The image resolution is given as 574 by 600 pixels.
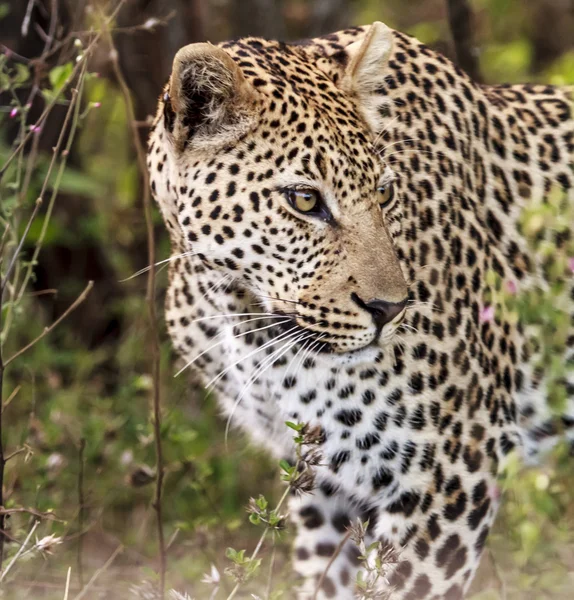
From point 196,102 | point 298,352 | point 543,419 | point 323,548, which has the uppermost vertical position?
point 196,102

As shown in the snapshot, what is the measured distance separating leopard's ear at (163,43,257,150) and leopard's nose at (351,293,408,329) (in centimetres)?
81

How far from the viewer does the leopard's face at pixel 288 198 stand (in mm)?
4195

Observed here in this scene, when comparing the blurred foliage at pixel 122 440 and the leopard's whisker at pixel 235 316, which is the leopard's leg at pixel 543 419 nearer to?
the blurred foliage at pixel 122 440

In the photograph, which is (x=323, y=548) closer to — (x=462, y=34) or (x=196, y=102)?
(x=196, y=102)

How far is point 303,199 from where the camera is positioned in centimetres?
421

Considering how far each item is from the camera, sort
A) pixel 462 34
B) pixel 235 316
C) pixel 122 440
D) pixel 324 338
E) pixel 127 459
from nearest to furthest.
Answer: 1. pixel 324 338
2. pixel 235 316
3. pixel 127 459
4. pixel 122 440
5. pixel 462 34

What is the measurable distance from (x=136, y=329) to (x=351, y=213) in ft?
13.4

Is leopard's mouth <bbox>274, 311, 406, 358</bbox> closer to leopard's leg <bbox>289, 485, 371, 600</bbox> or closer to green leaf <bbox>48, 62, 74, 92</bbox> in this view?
leopard's leg <bbox>289, 485, 371, 600</bbox>

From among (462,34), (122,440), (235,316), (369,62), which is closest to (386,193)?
(369,62)

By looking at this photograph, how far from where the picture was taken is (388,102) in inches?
193

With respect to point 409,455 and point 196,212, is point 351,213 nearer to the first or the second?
point 196,212

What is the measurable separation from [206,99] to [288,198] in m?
0.50

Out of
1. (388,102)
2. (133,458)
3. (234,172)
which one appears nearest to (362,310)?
(234,172)

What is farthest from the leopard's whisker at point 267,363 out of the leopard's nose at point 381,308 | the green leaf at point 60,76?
the green leaf at point 60,76
